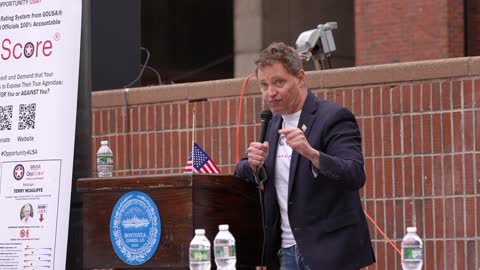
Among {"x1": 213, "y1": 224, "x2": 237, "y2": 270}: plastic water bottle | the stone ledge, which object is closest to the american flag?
the stone ledge

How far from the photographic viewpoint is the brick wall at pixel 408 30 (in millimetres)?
16250

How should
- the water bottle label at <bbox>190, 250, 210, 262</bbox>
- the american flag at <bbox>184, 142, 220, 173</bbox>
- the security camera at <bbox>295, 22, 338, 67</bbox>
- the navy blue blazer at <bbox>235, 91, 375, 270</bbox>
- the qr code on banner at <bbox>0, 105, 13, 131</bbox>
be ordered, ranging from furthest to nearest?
the security camera at <bbox>295, 22, 338, 67</bbox> → the qr code on banner at <bbox>0, 105, 13, 131</bbox> → the american flag at <bbox>184, 142, 220, 173</bbox> → the navy blue blazer at <bbox>235, 91, 375, 270</bbox> → the water bottle label at <bbox>190, 250, 210, 262</bbox>

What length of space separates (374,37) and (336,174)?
11.2m

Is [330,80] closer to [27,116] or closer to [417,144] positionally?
[417,144]

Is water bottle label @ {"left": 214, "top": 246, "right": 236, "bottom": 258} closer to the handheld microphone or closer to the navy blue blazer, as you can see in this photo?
the navy blue blazer

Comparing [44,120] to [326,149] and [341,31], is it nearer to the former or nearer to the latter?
[326,149]

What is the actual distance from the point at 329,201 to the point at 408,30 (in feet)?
34.9

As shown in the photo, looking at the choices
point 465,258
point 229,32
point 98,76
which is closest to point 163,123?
point 98,76

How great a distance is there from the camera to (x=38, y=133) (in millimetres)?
7863

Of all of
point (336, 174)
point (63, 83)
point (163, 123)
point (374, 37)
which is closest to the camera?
point (336, 174)

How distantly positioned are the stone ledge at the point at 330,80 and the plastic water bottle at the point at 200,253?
311 centimetres

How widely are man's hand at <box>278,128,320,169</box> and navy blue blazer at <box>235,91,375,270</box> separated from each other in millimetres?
151

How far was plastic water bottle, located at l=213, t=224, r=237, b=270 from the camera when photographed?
5.96m

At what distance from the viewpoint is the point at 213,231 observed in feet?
21.0
